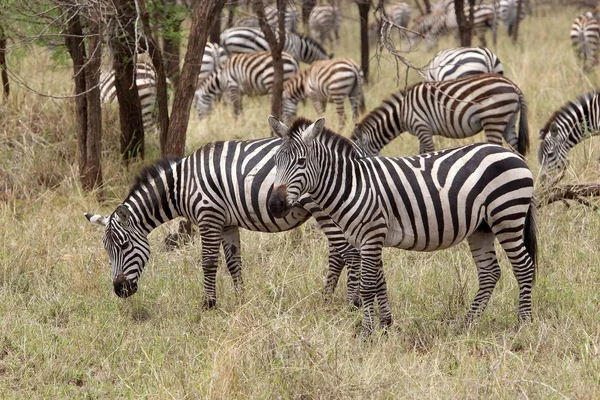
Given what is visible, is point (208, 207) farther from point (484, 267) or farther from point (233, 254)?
point (484, 267)

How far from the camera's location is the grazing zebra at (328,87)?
43.2 ft

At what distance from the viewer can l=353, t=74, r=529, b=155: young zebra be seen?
950cm

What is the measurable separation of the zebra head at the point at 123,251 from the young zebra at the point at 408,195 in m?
1.51

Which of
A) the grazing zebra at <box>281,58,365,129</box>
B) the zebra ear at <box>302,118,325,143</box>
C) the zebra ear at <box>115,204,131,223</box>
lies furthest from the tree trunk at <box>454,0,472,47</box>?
the zebra ear at <box>115,204,131,223</box>

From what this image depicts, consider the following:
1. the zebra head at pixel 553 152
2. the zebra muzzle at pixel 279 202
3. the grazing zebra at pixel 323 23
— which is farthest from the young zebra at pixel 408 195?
the grazing zebra at pixel 323 23

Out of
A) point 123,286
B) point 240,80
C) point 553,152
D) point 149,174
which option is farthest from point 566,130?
point 240,80

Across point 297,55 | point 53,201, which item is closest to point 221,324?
point 53,201

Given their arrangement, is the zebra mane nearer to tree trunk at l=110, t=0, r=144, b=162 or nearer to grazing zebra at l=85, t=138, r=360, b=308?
grazing zebra at l=85, t=138, r=360, b=308

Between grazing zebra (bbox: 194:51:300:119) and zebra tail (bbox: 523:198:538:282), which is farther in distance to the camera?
grazing zebra (bbox: 194:51:300:119)

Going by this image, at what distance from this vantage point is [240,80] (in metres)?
14.8

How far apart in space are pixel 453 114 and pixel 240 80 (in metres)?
5.92

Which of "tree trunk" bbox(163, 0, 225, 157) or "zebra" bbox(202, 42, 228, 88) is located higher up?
"tree trunk" bbox(163, 0, 225, 157)

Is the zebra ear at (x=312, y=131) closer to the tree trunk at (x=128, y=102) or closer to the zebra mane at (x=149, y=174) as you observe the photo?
the zebra mane at (x=149, y=174)

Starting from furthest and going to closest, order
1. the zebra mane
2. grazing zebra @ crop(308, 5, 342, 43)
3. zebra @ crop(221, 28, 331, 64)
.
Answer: grazing zebra @ crop(308, 5, 342, 43), zebra @ crop(221, 28, 331, 64), the zebra mane
